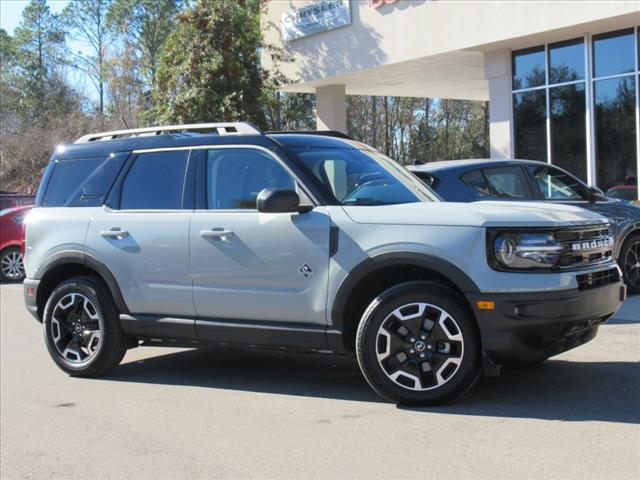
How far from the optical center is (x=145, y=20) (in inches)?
2116

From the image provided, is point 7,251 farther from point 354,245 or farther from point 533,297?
point 533,297

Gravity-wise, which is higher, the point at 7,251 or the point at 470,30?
the point at 470,30

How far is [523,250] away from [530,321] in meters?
0.44

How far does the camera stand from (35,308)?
6703 mm

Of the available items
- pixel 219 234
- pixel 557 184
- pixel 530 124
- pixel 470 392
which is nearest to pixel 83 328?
pixel 219 234

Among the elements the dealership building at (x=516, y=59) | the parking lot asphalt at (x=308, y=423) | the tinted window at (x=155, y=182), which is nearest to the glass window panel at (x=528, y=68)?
the dealership building at (x=516, y=59)

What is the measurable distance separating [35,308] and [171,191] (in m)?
1.78

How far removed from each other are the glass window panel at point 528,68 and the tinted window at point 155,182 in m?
13.4

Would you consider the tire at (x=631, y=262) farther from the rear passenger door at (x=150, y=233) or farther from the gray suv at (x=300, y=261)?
the rear passenger door at (x=150, y=233)

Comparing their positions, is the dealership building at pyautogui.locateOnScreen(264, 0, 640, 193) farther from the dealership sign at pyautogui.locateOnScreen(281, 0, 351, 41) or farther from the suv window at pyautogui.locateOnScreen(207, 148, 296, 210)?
the suv window at pyautogui.locateOnScreen(207, 148, 296, 210)

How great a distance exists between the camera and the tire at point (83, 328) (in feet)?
20.5

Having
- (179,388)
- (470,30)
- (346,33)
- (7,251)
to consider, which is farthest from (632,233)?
(346,33)

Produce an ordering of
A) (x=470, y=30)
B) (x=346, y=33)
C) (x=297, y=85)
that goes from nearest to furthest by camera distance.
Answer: (x=470, y=30) < (x=346, y=33) < (x=297, y=85)

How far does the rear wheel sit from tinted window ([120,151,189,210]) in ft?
18.3
